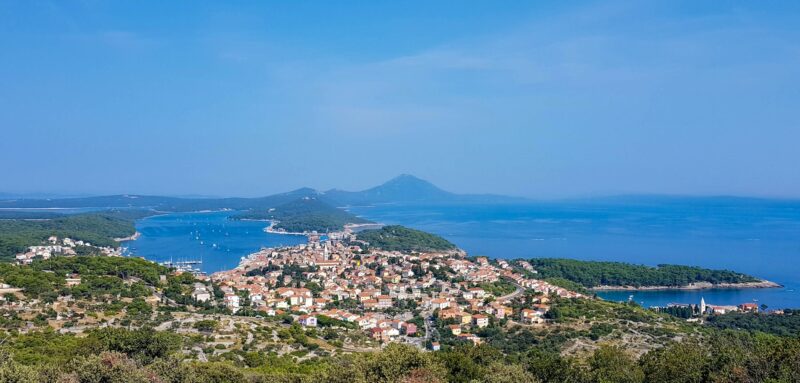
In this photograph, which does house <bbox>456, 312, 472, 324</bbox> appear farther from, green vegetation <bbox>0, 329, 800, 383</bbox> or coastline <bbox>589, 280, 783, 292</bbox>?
coastline <bbox>589, 280, 783, 292</bbox>

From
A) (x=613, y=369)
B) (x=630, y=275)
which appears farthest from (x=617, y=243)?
(x=613, y=369)

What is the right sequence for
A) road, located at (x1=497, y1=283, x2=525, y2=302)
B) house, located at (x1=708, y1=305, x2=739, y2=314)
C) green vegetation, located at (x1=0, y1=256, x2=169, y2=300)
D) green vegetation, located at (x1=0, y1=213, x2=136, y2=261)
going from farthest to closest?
green vegetation, located at (x1=0, y1=213, x2=136, y2=261) → house, located at (x1=708, y1=305, x2=739, y2=314) → road, located at (x1=497, y1=283, x2=525, y2=302) → green vegetation, located at (x1=0, y1=256, x2=169, y2=300)

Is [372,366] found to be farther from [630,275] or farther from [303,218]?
[303,218]

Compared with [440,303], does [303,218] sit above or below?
above

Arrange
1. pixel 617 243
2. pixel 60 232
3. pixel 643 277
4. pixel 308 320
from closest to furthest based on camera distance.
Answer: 1. pixel 308 320
2. pixel 643 277
3. pixel 60 232
4. pixel 617 243

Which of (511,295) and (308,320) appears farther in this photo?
(511,295)

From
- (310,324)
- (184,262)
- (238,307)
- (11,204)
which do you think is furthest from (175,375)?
(11,204)

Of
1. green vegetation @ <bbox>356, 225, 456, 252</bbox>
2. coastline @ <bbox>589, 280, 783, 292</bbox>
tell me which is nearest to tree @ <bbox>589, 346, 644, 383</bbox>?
coastline @ <bbox>589, 280, 783, 292</bbox>

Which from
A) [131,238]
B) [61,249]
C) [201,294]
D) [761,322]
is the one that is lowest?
[761,322]
